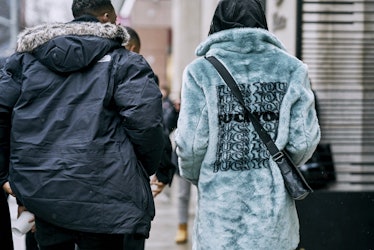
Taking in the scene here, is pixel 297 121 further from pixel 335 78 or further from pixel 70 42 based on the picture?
pixel 335 78

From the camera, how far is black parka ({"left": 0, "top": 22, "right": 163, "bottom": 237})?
12.0ft

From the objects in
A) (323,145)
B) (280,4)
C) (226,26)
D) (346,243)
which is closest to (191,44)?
(280,4)

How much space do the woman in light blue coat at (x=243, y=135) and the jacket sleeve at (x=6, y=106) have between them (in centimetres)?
86

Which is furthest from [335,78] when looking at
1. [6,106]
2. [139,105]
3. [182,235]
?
[6,106]

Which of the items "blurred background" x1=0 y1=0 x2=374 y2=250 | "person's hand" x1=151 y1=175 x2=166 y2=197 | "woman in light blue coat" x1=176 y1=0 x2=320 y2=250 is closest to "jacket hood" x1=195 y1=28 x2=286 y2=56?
"woman in light blue coat" x1=176 y1=0 x2=320 y2=250

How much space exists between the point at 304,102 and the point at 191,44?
35.3 feet

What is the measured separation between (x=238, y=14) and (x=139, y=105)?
2.46ft

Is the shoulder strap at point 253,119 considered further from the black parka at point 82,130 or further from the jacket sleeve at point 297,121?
the black parka at point 82,130

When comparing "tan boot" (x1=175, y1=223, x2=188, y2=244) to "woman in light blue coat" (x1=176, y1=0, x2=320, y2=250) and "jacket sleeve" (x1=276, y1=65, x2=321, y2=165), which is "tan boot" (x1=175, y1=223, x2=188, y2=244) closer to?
"woman in light blue coat" (x1=176, y1=0, x2=320, y2=250)

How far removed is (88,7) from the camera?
13.3ft

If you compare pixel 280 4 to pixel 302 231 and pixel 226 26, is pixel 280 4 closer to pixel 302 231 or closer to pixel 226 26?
pixel 302 231

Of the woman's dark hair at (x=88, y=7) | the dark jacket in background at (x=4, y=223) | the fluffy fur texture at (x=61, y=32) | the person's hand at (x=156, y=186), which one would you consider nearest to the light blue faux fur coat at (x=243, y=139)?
the fluffy fur texture at (x=61, y=32)

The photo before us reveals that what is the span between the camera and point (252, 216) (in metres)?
3.94

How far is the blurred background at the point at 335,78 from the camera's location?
601 cm
